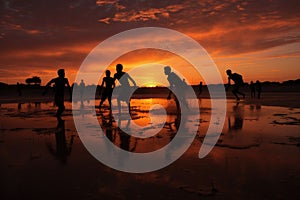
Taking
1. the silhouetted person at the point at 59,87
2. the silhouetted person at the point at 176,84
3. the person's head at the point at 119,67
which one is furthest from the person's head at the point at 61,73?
the silhouetted person at the point at 176,84

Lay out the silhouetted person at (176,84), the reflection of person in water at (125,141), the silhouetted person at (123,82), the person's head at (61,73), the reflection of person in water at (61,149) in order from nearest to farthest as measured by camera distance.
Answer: the reflection of person in water at (61,149) < the reflection of person in water at (125,141) < the person's head at (61,73) < the silhouetted person at (123,82) < the silhouetted person at (176,84)

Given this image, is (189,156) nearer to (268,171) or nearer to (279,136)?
(268,171)

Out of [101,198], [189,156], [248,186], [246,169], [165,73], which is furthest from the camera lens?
[165,73]

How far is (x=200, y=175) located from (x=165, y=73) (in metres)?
10.9

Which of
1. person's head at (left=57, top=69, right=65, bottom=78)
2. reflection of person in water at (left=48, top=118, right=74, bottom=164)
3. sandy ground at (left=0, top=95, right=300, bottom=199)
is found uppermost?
person's head at (left=57, top=69, right=65, bottom=78)

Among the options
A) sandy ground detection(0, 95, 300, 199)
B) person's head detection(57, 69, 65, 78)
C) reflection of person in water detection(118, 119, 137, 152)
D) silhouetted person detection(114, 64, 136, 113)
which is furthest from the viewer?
silhouetted person detection(114, 64, 136, 113)

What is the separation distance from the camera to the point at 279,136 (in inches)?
276

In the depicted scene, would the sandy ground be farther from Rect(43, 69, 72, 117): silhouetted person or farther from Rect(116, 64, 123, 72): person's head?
Rect(116, 64, 123, 72): person's head

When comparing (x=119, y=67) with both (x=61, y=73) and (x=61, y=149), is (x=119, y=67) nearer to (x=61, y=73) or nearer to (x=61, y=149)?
(x=61, y=73)

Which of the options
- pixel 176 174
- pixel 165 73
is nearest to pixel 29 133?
pixel 176 174

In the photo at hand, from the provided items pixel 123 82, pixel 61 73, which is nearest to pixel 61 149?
pixel 61 73

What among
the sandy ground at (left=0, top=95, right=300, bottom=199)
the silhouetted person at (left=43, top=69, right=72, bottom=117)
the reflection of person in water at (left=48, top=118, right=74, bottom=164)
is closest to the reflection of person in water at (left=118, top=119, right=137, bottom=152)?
the sandy ground at (left=0, top=95, right=300, bottom=199)

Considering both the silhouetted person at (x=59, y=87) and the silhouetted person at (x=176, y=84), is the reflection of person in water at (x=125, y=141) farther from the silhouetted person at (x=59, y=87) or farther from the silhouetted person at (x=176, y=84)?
the silhouetted person at (x=176, y=84)

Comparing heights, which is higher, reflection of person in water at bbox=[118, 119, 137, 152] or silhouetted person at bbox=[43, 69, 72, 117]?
silhouetted person at bbox=[43, 69, 72, 117]
